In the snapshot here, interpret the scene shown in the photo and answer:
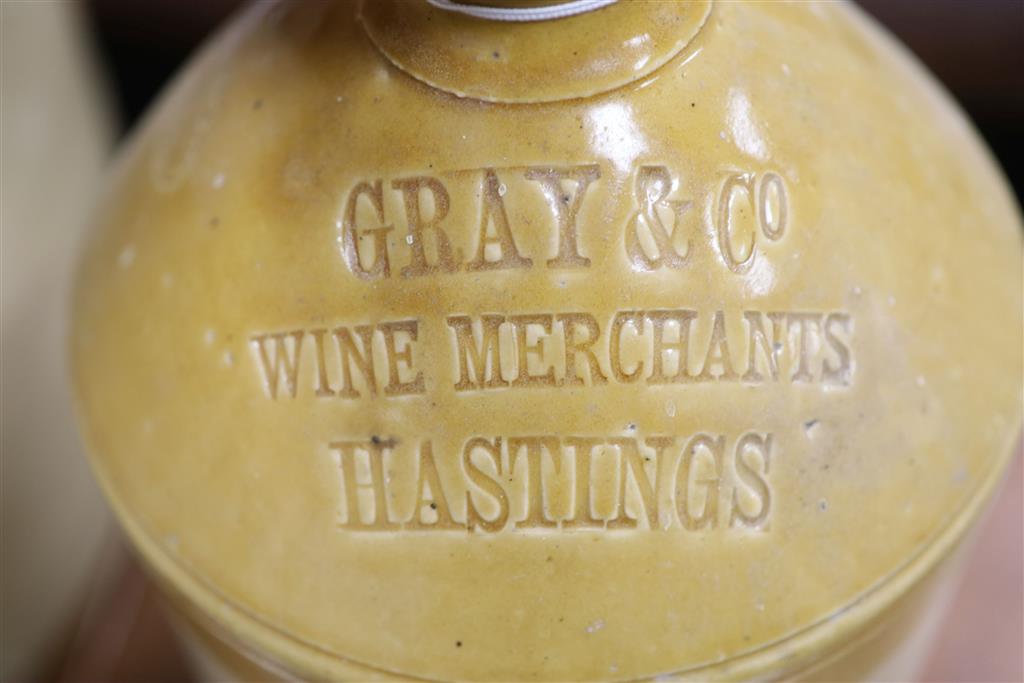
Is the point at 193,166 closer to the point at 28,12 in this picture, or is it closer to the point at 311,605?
the point at 311,605

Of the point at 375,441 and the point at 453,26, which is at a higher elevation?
the point at 453,26

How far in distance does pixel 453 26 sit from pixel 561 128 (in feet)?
0.25

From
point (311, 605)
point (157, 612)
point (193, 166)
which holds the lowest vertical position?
point (157, 612)

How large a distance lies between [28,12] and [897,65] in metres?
→ 0.76

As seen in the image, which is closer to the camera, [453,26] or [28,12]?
[453,26]

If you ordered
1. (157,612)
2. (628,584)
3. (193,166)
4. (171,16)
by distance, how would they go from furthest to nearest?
1. (171,16)
2. (157,612)
3. (193,166)
4. (628,584)

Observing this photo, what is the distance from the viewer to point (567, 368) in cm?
59

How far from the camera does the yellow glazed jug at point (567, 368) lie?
589mm

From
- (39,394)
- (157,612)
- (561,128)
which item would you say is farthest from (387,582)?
(39,394)

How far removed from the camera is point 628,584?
1.94 feet

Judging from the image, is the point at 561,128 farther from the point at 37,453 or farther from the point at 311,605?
the point at 37,453

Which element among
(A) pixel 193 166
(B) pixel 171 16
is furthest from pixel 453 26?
(B) pixel 171 16

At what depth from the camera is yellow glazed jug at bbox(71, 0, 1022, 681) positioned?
59 cm

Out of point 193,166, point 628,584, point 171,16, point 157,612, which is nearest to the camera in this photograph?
point 628,584
